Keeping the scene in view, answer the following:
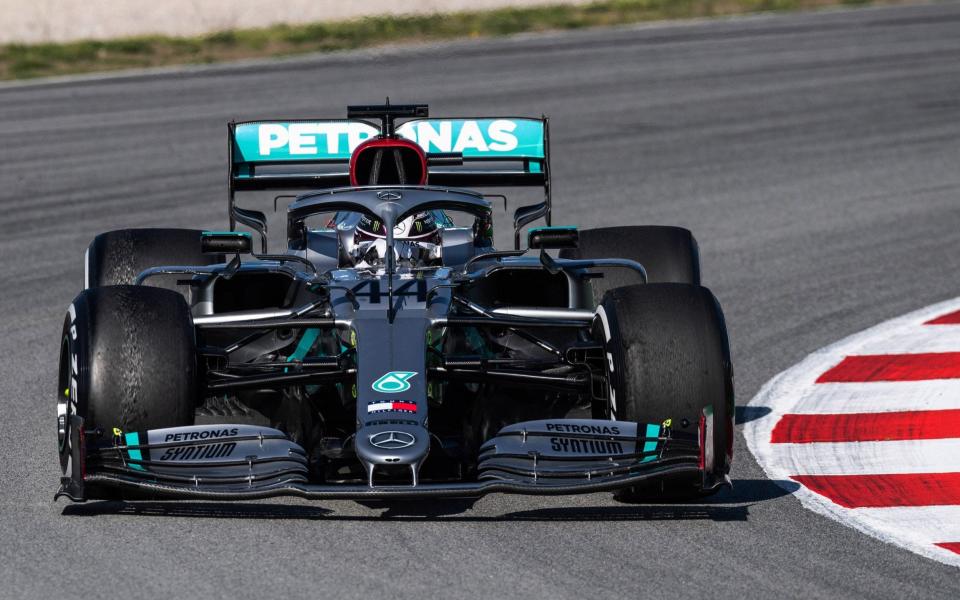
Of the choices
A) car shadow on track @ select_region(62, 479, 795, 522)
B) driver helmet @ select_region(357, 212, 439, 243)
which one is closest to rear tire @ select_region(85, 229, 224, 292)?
driver helmet @ select_region(357, 212, 439, 243)

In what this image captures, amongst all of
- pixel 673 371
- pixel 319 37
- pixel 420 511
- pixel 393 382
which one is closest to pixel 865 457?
pixel 673 371

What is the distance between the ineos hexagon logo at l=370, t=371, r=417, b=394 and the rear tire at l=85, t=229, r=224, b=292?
2.36 metres

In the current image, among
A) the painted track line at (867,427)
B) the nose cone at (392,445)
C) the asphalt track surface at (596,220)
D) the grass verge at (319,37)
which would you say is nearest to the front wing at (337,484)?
the nose cone at (392,445)

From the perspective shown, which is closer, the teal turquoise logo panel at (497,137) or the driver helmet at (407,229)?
the driver helmet at (407,229)

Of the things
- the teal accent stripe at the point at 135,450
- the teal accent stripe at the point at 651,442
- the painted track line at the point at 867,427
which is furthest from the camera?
the painted track line at the point at 867,427

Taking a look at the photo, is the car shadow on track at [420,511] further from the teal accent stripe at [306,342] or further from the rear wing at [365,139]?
the rear wing at [365,139]

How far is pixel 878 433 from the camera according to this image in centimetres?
820

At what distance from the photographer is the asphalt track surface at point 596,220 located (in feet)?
20.0

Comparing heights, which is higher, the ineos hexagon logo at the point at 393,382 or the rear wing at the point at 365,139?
the rear wing at the point at 365,139

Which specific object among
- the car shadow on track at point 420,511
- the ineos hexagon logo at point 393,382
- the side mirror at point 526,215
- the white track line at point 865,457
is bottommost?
the white track line at point 865,457

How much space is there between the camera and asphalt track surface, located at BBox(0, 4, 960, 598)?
241 inches

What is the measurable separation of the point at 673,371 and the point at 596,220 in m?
7.59

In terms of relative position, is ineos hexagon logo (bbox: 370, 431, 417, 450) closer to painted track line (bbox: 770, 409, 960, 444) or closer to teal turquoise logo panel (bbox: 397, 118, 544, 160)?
painted track line (bbox: 770, 409, 960, 444)

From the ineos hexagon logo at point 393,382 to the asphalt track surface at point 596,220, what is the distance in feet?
1.63
